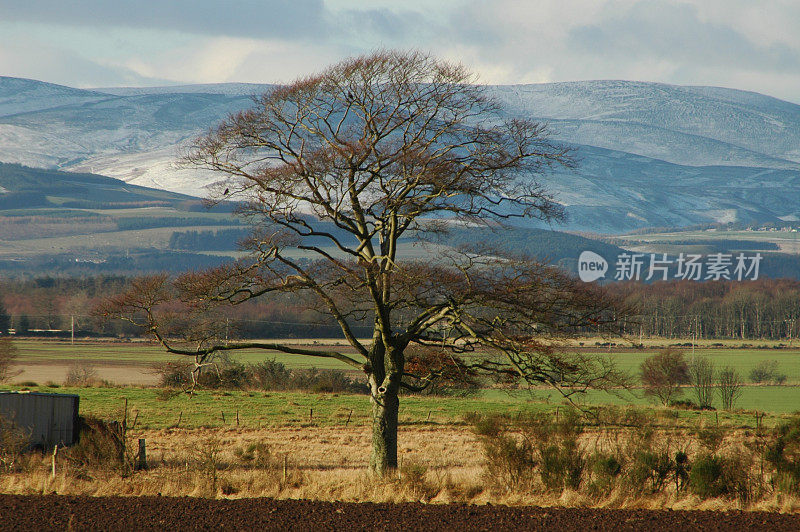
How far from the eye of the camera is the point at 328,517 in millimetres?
14273

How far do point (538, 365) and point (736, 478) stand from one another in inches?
197

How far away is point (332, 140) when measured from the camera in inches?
828

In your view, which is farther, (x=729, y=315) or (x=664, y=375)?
(x=729, y=315)

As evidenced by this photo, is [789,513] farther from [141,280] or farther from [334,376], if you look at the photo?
[334,376]

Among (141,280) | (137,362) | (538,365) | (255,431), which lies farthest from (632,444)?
(137,362)

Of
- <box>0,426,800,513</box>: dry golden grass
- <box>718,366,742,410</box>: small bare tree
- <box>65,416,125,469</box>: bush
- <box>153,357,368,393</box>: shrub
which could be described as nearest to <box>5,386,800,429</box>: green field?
<box>718,366,742,410</box>: small bare tree

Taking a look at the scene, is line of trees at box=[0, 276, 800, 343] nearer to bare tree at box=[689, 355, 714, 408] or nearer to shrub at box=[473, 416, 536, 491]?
bare tree at box=[689, 355, 714, 408]

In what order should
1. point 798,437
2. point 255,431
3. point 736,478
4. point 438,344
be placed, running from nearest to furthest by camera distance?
point 736,478 → point 798,437 → point 438,344 → point 255,431

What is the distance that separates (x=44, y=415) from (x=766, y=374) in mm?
69408

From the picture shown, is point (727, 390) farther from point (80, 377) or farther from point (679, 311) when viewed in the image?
point (679, 311)

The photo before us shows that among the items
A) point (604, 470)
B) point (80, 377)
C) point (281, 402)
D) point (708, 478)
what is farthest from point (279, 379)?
point (708, 478)

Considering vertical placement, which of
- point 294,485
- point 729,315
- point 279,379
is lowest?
point 279,379

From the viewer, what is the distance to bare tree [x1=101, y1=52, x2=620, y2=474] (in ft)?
63.2

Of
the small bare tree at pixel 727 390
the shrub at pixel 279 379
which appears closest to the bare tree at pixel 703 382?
the small bare tree at pixel 727 390
